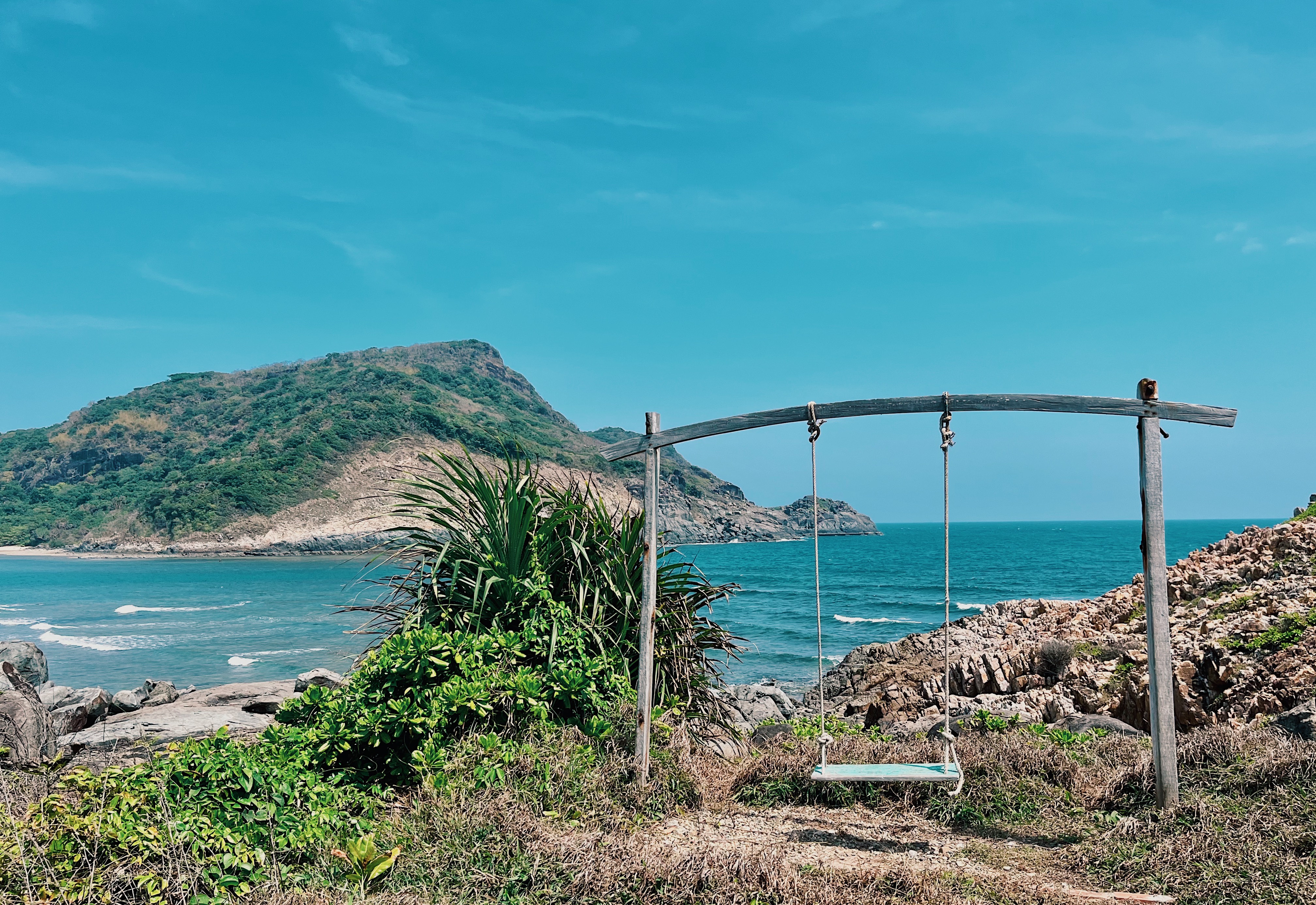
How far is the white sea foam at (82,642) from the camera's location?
23141 mm

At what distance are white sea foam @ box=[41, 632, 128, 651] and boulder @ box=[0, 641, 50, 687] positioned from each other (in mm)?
9731

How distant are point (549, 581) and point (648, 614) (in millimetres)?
968

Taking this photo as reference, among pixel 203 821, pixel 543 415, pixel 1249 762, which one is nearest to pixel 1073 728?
pixel 1249 762

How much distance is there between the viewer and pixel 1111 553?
70.6 m

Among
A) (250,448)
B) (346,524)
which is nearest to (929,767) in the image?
(346,524)

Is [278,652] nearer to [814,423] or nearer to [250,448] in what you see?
[814,423]

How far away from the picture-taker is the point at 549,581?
5.91 metres

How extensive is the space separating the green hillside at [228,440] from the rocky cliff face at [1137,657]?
4973cm

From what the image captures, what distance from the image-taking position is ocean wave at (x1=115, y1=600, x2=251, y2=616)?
32844mm

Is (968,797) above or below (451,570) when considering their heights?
below

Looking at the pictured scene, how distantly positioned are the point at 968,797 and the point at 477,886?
3045mm

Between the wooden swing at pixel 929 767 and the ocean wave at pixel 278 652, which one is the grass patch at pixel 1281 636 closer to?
the wooden swing at pixel 929 767

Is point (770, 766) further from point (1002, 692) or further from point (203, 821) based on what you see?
A: point (1002, 692)

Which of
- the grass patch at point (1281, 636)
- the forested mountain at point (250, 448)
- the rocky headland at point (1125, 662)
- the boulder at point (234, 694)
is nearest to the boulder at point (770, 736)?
the rocky headland at point (1125, 662)
